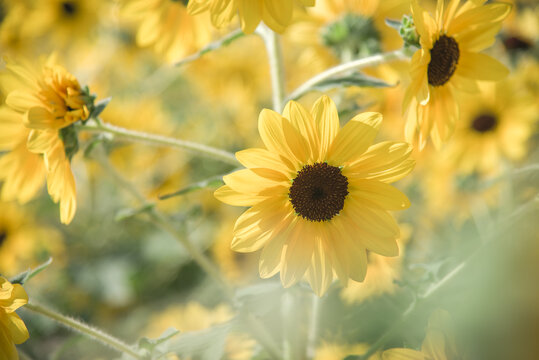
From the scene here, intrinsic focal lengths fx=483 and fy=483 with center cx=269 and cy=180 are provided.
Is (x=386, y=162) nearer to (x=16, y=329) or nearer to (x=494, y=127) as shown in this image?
(x=16, y=329)

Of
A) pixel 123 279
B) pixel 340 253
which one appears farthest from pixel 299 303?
pixel 123 279

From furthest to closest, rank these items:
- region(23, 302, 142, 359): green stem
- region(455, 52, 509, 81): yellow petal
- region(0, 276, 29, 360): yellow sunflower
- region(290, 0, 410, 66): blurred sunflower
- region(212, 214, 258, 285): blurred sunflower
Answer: region(212, 214, 258, 285): blurred sunflower < region(290, 0, 410, 66): blurred sunflower < region(455, 52, 509, 81): yellow petal < region(23, 302, 142, 359): green stem < region(0, 276, 29, 360): yellow sunflower

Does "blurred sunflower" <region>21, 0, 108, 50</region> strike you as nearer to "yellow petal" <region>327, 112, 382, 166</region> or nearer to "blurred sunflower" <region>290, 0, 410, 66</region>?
"blurred sunflower" <region>290, 0, 410, 66</region>

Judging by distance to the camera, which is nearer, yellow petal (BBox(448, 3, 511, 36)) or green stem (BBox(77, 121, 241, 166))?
yellow petal (BBox(448, 3, 511, 36))

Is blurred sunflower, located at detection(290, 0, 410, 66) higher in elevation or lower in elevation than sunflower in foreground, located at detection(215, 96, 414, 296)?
higher

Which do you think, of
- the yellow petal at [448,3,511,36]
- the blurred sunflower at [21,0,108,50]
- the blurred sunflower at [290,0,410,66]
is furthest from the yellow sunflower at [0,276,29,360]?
the blurred sunflower at [21,0,108,50]

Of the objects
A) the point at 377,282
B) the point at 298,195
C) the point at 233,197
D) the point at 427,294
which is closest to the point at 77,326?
the point at 233,197

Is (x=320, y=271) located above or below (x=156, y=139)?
below
